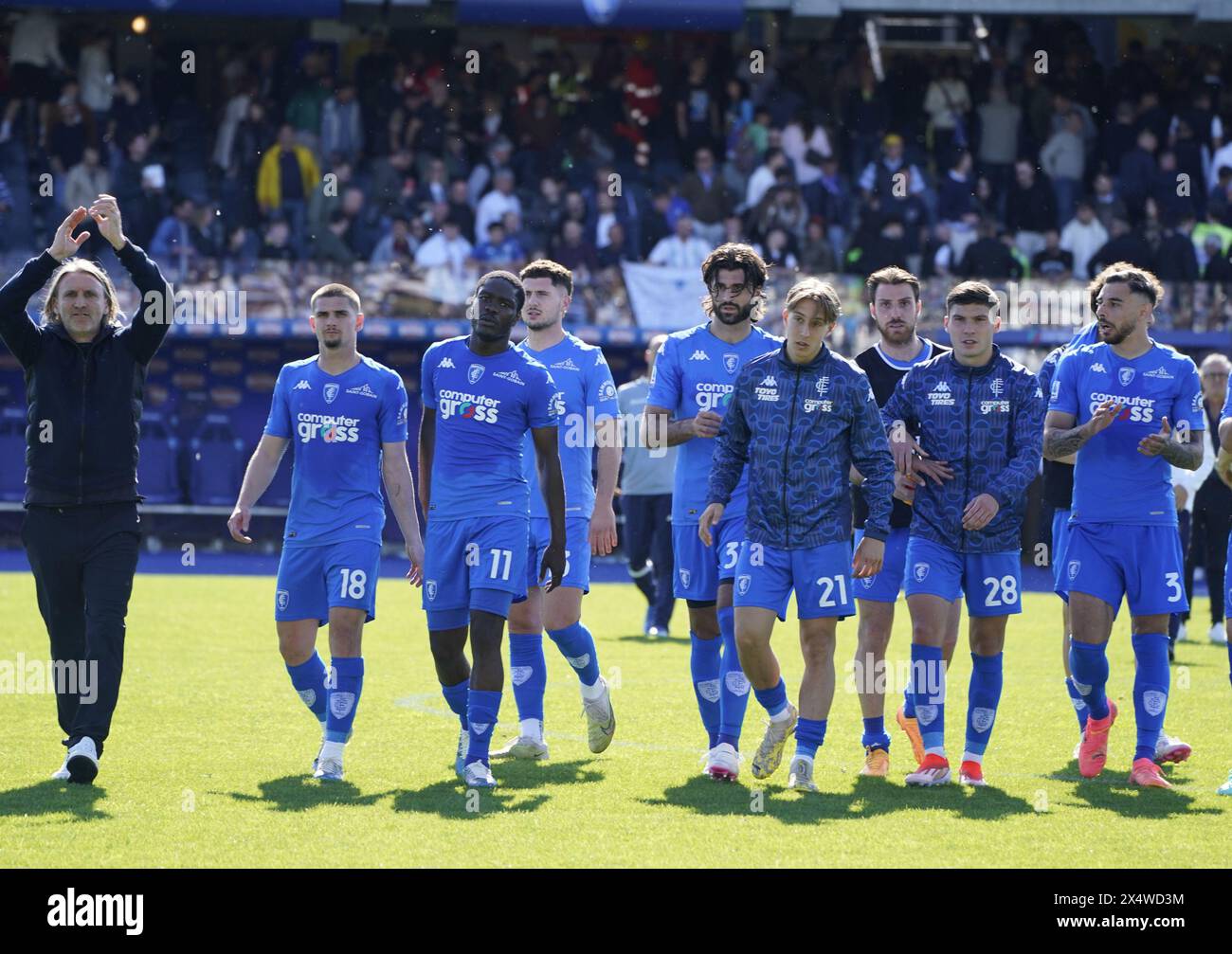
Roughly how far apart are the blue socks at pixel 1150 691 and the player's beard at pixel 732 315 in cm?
228

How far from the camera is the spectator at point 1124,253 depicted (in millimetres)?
23719

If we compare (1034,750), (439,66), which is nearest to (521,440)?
(1034,750)

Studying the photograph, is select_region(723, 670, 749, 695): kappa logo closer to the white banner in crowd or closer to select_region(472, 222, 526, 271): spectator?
the white banner in crowd

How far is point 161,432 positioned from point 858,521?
57.1 ft

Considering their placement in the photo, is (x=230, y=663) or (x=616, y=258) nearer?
(x=230, y=663)

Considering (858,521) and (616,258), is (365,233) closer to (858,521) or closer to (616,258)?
(616,258)

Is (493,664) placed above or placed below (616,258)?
below

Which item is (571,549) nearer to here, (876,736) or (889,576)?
(889,576)

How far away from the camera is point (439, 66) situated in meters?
27.4

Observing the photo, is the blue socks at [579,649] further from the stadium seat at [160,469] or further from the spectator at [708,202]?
the spectator at [708,202]

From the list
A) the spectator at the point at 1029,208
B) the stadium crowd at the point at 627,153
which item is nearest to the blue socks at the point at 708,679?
the stadium crowd at the point at 627,153

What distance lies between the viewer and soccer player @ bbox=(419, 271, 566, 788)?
7.43 meters

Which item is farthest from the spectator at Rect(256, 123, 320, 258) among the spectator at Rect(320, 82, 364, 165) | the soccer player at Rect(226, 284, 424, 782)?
the soccer player at Rect(226, 284, 424, 782)

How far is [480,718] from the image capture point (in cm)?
742
